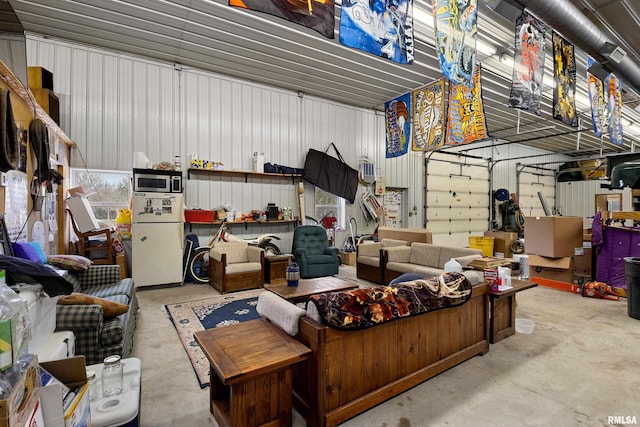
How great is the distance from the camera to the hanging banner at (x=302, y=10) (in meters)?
2.22

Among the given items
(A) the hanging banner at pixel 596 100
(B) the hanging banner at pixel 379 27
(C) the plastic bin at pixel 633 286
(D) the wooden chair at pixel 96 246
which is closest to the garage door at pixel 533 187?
(A) the hanging banner at pixel 596 100

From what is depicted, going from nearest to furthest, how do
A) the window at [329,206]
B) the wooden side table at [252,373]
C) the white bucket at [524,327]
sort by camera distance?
the wooden side table at [252,373] < the white bucket at [524,327] < the window at [329,206]

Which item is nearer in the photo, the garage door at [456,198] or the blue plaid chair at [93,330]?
the blue plaid chair at [93,330]

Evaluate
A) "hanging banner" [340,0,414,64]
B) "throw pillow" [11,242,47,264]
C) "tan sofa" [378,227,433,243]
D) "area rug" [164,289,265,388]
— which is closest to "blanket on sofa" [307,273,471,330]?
"area rug" [164,289,265,388]

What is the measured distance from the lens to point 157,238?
16.2 feet

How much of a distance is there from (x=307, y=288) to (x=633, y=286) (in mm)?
4189

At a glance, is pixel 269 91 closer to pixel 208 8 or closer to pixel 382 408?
pixel 208 8

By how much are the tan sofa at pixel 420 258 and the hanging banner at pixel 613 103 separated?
4007 mm

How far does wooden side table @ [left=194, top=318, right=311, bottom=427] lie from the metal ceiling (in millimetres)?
3998

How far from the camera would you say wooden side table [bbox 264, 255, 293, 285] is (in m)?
5.37

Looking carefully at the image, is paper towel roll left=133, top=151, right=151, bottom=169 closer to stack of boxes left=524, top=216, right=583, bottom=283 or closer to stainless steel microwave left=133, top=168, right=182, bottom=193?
stainless steel microwave left=133, top=168, right=182, bottom=193

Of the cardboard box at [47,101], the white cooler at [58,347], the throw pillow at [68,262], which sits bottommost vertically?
the white cooler at [58,347]

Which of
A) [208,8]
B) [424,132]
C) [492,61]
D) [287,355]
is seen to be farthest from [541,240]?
[208,8]

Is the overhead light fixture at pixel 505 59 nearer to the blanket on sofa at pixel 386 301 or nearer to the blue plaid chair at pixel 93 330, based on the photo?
the blanket on sofa at pixel 386 301
